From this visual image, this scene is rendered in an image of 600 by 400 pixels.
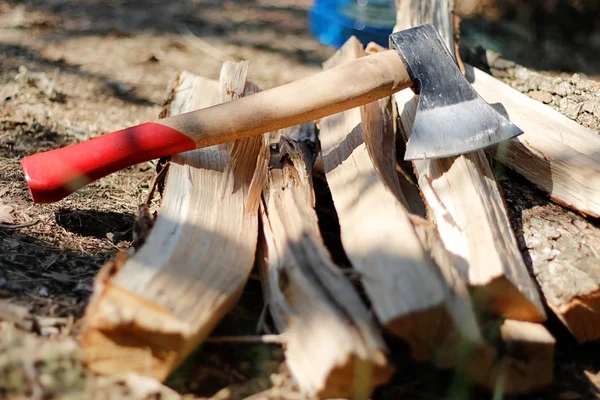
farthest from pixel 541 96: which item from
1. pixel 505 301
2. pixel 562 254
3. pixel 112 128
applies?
pixel 112 128

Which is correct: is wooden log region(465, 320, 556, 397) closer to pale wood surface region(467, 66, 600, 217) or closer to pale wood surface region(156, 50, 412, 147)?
pale wood surface region(467, 66, 600, 217)

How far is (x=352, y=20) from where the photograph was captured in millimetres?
5238

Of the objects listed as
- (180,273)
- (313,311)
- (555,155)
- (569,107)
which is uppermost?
(569,107)

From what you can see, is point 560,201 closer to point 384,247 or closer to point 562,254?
point 562,254

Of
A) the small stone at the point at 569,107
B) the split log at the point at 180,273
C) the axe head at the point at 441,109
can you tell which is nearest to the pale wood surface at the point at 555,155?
the small stone at the point at 569,107

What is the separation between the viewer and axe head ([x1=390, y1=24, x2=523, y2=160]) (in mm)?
2691

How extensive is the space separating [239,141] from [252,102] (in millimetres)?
281

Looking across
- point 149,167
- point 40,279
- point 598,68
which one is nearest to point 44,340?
point 40,279

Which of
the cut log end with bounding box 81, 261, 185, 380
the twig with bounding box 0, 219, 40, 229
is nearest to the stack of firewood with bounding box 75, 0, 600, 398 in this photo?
the cut log end with bounding box 81, 261, 185, 380

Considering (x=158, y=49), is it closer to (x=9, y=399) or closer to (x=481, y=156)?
(x=481, y=156)

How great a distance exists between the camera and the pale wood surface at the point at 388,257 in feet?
6.54

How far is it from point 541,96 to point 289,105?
1.66m

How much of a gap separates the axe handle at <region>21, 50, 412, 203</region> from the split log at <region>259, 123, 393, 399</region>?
1.24ft

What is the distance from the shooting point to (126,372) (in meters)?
2.05
